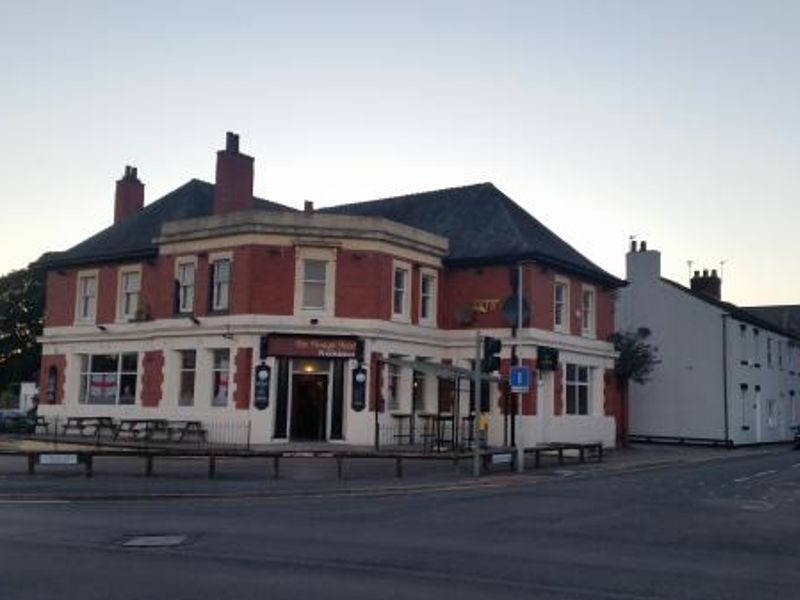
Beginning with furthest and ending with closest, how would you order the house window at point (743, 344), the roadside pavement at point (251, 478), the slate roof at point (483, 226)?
the house window at point (743, 344)
the slate roof at point (483, 226)
the roadside pavement at point (251, 478)

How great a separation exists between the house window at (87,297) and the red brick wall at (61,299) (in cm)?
32

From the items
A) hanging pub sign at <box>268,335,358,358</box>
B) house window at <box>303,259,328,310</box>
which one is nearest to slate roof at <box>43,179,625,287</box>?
house window at <box>303,259,328,310</box>

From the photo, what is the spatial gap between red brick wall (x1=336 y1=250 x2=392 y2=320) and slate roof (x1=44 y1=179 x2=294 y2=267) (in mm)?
9496

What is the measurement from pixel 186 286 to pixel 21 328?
28.0 meters

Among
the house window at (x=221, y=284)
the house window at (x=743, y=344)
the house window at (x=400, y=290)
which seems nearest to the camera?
the house window at (x=221, y=284)

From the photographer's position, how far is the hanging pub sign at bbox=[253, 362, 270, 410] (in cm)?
3064

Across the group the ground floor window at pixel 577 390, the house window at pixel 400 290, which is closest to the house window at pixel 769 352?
the ground floor window at pixel 577 390

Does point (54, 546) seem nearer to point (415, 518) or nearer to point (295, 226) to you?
point (415, 518)

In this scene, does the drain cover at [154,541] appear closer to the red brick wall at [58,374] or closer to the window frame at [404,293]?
the window frame at [404,293]

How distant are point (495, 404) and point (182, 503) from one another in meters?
19.5

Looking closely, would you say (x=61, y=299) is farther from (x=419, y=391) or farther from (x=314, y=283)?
(x=419, y=391)

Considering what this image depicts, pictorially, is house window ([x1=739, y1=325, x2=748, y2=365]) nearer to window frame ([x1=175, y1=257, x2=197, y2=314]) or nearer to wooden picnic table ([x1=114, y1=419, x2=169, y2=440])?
window frame ([x1=175, y1=257, x2=197, y2=314])

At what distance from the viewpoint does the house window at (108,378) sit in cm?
3603

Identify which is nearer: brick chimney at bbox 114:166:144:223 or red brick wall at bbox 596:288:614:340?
red brick wall at bbox 596:288:614:340
